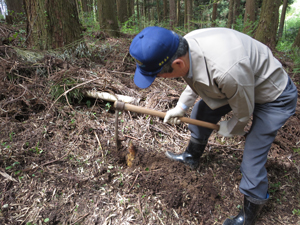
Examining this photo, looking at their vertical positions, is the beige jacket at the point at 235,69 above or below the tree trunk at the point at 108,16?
below

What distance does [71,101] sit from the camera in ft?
10.0

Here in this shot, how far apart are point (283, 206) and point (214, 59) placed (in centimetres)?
199

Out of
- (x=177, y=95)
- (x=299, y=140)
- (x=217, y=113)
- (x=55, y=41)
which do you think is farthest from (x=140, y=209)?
(x=55, y=41)

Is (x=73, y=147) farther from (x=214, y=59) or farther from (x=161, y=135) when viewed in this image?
(x=214, y=59)

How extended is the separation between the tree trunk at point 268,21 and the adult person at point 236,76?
512 cm

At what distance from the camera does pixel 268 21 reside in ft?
18.5

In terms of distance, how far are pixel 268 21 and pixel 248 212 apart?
19.1ft

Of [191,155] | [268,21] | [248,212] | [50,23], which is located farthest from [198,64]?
[268,21]

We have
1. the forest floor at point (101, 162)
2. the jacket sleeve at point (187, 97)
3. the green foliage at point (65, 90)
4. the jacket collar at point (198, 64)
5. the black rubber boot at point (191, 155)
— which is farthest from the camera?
the green foliage at point (65, 90)

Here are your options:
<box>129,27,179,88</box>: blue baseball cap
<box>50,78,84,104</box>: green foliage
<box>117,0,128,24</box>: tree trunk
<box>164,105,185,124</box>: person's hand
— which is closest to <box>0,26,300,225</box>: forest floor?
<box>50,78,84,104</box>: green foliage

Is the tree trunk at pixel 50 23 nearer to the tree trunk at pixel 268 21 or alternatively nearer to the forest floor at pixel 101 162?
the forest floor at pixel 101 162

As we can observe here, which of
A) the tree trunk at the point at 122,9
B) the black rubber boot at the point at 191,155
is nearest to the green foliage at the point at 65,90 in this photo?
the black rubber boot at the point at 191,155

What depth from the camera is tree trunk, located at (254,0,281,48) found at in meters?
5.53

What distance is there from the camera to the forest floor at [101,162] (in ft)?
6.57
